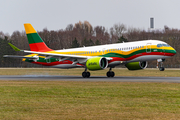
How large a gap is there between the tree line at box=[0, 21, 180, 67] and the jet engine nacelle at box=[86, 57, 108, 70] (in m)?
54.8

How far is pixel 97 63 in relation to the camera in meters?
32.9

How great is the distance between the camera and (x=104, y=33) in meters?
132

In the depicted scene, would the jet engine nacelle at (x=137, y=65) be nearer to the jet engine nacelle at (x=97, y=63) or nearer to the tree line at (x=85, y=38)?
the jet engine nacelle at (x=97, y=63)

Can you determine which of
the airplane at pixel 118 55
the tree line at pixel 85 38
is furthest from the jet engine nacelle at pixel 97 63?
the tree line at pixel 85 38

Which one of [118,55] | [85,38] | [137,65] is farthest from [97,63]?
[85,38]

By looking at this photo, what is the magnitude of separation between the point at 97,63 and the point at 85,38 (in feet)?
268

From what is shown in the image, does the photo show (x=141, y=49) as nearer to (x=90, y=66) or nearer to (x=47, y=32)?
(x=90, y=66)

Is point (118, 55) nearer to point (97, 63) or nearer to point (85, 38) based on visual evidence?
point (97, 63)

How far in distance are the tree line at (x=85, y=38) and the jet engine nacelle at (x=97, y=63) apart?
2158 inches

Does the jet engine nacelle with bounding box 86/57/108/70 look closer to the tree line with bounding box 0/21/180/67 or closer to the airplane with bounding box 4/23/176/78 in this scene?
the airplane with bounding box 4/23/176/78

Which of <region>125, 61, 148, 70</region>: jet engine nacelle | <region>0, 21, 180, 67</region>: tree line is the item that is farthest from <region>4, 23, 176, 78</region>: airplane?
<region>0, 21, 180, 67</region>: tree line

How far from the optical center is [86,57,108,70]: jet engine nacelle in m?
32.9

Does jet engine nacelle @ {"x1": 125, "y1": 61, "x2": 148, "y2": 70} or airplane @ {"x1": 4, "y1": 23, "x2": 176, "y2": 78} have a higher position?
airplane @ {"x1": 4, "y1": 23, "x2": 176, "y2": 78}

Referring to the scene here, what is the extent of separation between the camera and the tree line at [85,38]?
10313 cm
